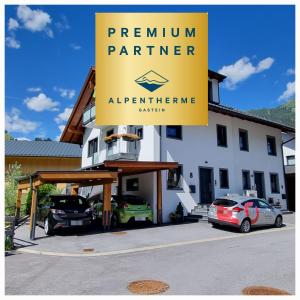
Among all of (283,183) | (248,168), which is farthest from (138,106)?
(283,183)

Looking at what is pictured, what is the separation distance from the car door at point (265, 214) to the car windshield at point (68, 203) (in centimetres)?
795

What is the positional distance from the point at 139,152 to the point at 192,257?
10.5 metres

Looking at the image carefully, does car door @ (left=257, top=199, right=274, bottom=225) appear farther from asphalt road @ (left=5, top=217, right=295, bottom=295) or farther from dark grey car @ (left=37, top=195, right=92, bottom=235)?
dark grey car @ (left=37, top=195, right=92, bottom=235)

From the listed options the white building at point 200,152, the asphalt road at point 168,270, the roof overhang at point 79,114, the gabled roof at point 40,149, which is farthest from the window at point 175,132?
the gabled roof at point 40,149

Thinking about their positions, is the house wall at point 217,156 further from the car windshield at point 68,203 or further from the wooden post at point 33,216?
the wooden post at point 33,216

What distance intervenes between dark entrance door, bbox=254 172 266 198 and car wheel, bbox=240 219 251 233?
9.66m

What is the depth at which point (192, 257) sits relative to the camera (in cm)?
867

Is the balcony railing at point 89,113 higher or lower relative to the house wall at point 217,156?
higher

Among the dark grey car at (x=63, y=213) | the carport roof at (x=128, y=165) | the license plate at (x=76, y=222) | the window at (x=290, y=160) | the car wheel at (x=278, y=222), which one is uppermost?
the window at (x=290, y=160)

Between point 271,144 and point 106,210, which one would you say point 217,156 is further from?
point 106,210

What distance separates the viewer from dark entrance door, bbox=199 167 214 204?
19500mm

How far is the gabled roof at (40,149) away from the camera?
37438mm

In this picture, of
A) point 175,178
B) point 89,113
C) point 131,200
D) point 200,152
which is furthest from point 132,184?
point 89,113
